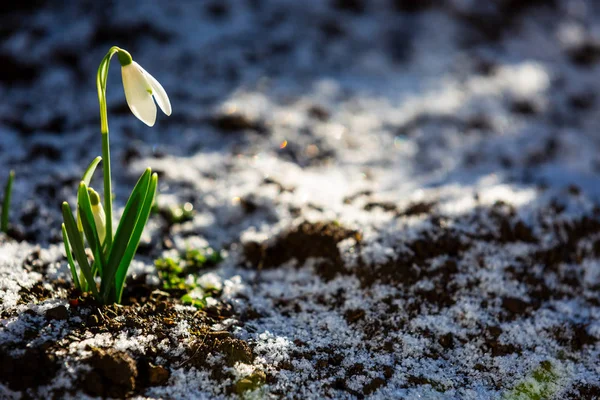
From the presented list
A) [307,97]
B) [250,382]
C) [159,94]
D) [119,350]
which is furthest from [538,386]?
[307,97]

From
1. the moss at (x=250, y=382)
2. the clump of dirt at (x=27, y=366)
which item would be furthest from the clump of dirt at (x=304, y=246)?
the clump of dirt at (x=27, y=366)

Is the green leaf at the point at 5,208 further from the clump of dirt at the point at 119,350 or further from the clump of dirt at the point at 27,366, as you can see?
the clump of dirt at the point at 27,366

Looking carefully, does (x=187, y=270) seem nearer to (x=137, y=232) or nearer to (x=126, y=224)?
(x=137, y=232)


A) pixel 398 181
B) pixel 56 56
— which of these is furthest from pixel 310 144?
pixel 56 56

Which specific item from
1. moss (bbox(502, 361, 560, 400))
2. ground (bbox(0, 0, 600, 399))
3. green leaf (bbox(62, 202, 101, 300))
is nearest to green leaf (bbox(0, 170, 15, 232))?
ground (bbox(0, 0, 600, 399))

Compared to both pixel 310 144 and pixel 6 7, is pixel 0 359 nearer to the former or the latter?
pixel 310 144
